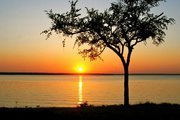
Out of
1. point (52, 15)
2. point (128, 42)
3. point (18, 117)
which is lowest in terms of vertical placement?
point (18, 117)

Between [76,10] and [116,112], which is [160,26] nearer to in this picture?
→ [76,10]

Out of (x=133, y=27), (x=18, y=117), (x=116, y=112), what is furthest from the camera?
(x=133, y=27)

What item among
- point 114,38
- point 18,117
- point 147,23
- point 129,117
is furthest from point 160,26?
point 18,117

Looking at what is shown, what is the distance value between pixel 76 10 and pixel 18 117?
13.0m

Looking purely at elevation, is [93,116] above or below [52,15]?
below

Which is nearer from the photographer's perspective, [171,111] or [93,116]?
[93,116]

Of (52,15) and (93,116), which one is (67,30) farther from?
(93,116)

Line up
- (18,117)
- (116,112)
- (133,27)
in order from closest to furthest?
(18,117)
(116,112)
(133,27)

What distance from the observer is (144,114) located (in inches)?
985

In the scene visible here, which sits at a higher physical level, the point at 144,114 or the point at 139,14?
the point at 139,14

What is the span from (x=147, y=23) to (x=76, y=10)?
6.18 meters

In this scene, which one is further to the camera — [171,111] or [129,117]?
[171,111]

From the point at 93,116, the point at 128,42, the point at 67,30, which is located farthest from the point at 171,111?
the point at 67,30

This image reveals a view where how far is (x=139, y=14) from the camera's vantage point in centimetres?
3366
